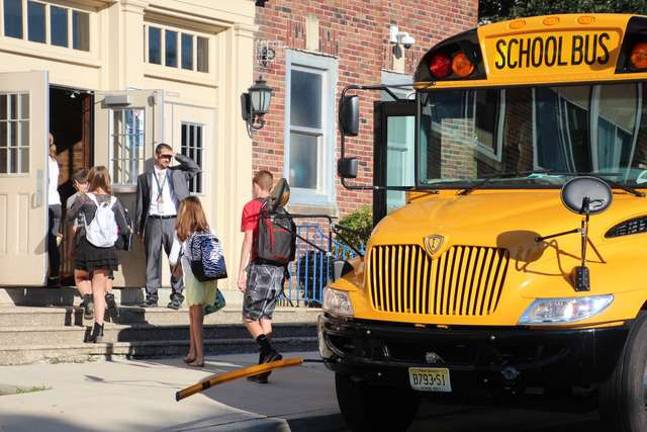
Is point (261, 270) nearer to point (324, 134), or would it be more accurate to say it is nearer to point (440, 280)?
point (440, 280)

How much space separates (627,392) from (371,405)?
80.0 inches

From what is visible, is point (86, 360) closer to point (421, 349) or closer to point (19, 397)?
point (19, 397)

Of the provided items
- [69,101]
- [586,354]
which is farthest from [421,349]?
[69,101]

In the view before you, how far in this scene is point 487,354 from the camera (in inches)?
303

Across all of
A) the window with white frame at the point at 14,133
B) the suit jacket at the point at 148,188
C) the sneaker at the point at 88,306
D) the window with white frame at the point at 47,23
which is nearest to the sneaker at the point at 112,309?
the sneaker at the point at 88,306

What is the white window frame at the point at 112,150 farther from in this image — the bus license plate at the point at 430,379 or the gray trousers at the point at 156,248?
the bus license plate at the point at 430,379

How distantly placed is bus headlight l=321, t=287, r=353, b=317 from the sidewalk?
3.39 ft

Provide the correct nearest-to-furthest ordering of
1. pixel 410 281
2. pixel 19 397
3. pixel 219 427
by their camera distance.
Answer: pixel 410 281
pixel 219 427
pixel 19 397

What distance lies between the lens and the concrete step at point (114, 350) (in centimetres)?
1175

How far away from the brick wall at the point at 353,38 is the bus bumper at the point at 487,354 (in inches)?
349

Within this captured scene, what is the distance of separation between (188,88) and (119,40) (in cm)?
145

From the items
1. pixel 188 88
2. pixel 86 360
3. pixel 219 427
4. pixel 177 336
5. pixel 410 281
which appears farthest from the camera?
pixel 188 88

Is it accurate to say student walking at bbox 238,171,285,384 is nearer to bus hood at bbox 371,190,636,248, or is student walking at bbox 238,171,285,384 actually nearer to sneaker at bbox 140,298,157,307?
bus hood at bbox 371,190,636,248

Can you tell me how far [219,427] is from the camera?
8.81 m
